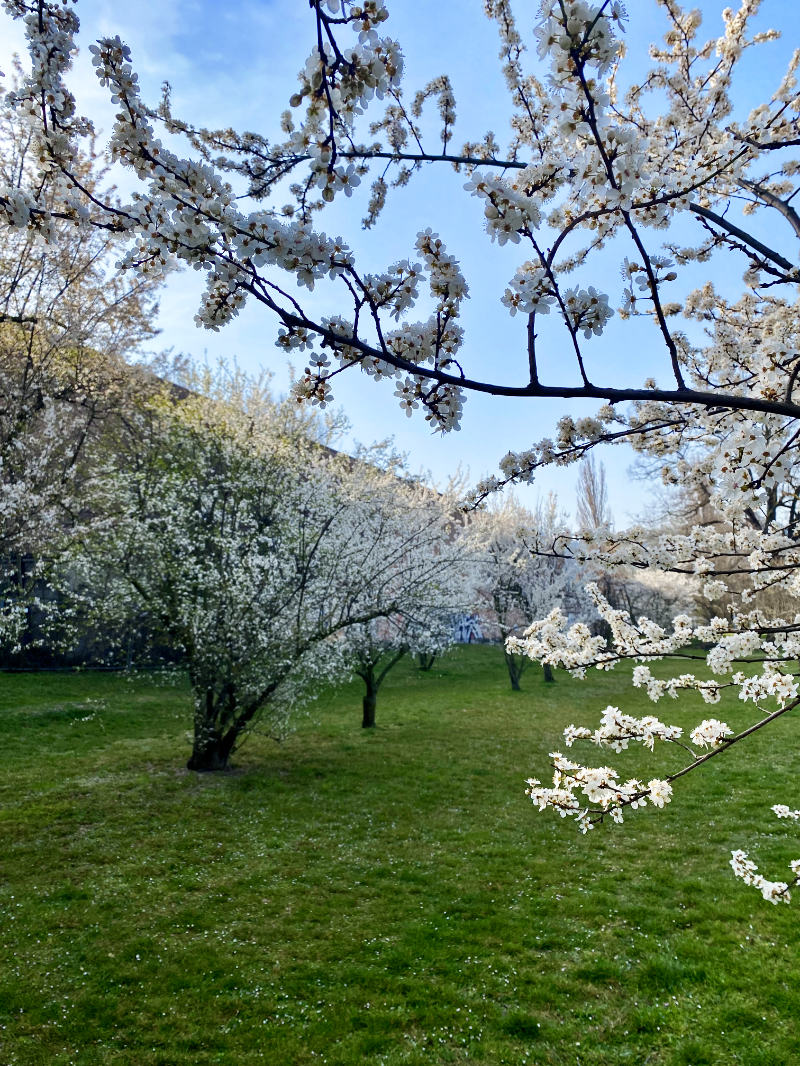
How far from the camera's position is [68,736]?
1066cm

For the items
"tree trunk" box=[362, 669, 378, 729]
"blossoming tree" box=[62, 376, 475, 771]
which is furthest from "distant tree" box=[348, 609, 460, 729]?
"blossoming tree" box=[62, 376, 475, 771]

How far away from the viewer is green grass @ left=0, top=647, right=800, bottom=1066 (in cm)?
357

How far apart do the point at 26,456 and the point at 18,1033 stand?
8.19 meters

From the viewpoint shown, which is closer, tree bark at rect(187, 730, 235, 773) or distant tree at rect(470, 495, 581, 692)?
tree bark at rect(187, 730, 235, 773)

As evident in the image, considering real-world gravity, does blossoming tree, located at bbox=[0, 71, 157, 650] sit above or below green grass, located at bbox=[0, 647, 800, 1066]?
above

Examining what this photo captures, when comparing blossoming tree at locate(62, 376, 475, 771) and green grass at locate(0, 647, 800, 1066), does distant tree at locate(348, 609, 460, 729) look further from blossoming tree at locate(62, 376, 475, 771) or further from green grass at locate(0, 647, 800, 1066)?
green grass at locate(0, 647, 800, 1066)

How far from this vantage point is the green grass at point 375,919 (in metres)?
3.57

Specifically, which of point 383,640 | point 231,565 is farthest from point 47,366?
point 383,640

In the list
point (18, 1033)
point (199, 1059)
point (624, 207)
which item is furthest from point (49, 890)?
point (624, 207)

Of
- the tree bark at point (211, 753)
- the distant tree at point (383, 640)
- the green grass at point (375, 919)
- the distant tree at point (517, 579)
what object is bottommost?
the green grass at point (375, 919)

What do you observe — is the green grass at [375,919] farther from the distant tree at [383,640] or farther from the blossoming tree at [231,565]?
the distant tree at [383,640]

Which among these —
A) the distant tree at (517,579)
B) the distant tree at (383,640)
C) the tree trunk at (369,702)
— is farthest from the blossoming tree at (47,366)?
the distant tree at (517,579)

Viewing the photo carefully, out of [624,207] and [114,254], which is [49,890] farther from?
[114,254]

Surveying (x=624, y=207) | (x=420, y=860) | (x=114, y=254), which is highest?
(x=114, y=254)
